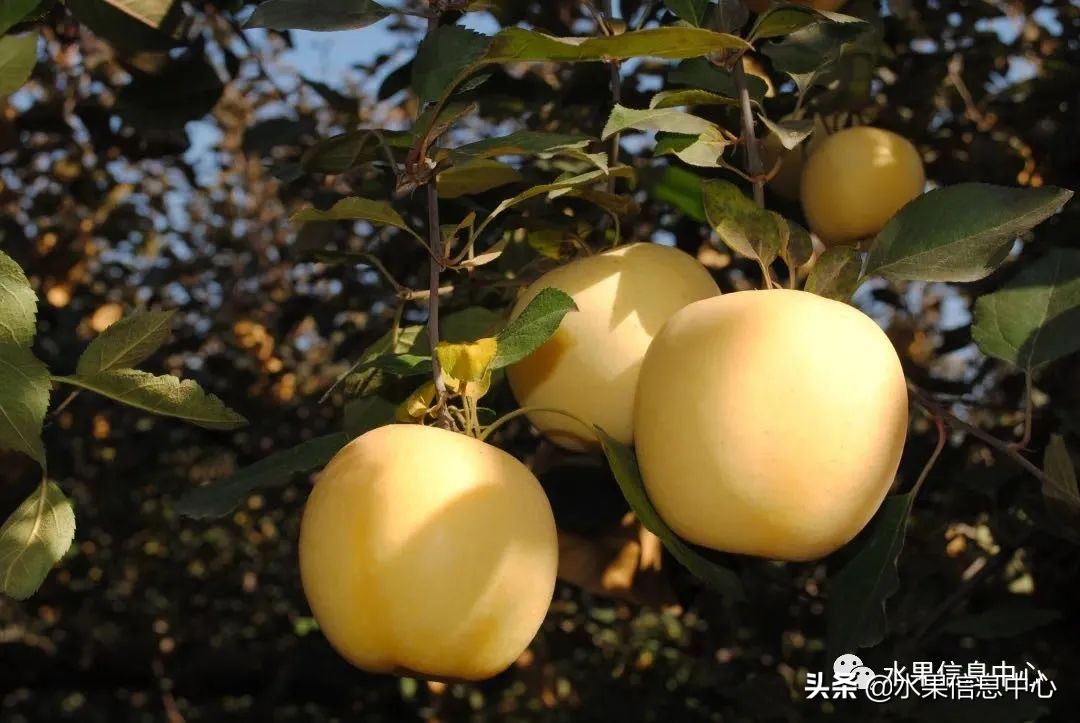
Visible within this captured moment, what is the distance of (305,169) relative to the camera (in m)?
1.02

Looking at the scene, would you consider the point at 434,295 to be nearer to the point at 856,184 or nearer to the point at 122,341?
the point at 122,341

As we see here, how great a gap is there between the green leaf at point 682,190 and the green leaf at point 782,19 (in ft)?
0.69

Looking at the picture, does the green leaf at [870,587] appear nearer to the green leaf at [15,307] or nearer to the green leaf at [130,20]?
the green leaf at [15,307]

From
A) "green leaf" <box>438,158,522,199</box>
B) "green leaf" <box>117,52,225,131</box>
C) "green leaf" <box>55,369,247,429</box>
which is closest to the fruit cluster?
"green leaf" <box>55,369,247,429</box>

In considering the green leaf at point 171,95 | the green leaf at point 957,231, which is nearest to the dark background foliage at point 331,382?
the green leaf at point 171,95

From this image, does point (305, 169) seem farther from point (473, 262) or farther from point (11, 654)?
point (11, 654)

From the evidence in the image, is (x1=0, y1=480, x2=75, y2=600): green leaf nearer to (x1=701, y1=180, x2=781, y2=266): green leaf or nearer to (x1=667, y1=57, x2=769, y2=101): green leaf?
(x1=701, y1=180, x2=781, y2=266): green leaf

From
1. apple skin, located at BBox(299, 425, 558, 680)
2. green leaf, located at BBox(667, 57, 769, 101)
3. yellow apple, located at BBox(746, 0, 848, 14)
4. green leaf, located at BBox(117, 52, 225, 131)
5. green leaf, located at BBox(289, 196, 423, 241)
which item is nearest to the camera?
apple skin, located at BBox(299, 425, 558, 680)

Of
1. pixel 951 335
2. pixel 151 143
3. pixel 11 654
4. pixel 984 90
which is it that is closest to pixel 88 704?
pixel 11 654

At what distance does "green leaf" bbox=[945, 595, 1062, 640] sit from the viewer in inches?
59.2

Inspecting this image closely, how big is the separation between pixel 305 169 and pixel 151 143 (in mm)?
947

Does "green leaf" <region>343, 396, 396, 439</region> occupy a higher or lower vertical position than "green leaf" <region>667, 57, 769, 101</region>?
lower

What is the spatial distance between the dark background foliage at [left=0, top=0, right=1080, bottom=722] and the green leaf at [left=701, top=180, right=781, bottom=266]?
214mm

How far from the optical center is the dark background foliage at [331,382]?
5.00 ft
